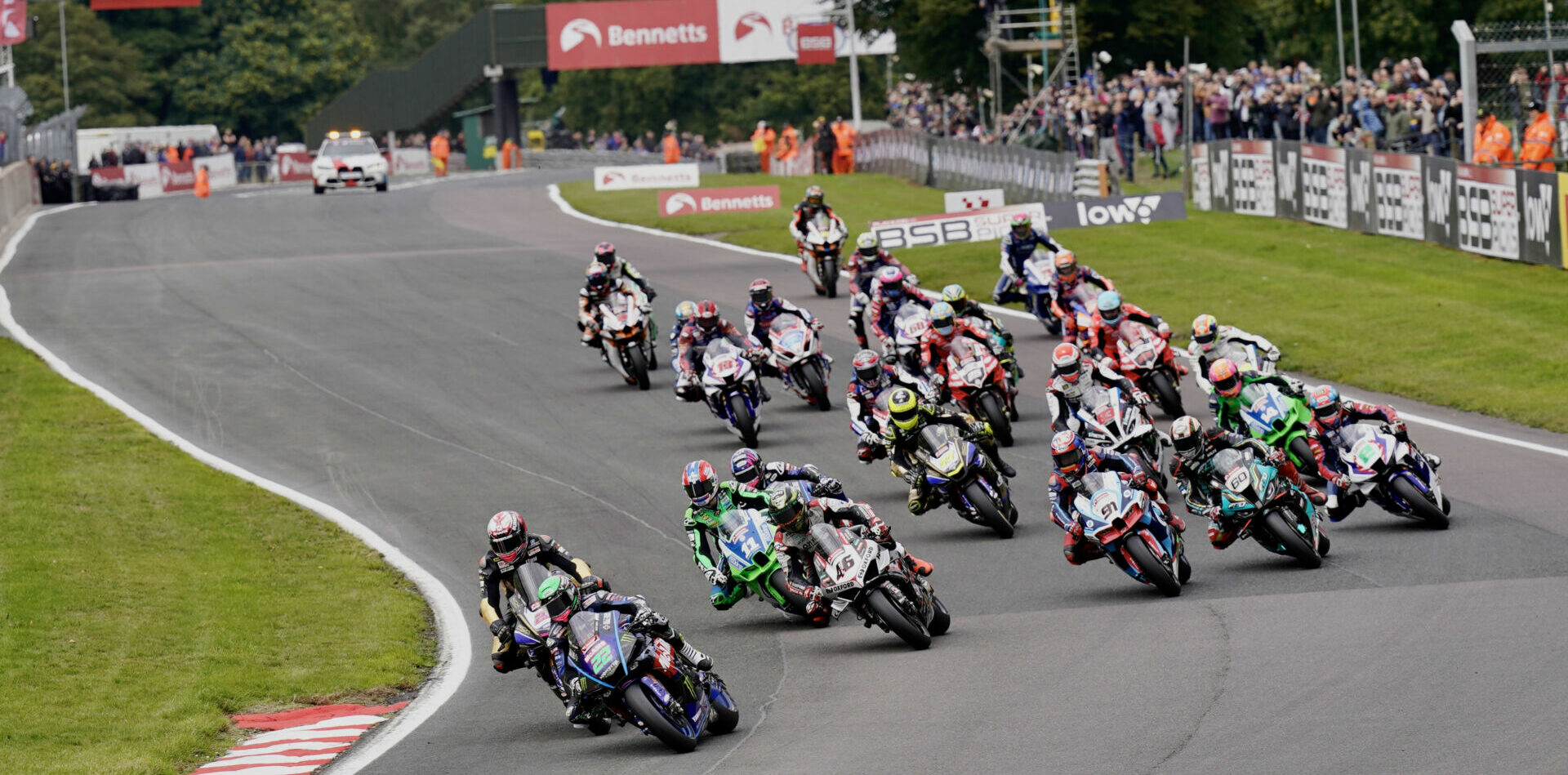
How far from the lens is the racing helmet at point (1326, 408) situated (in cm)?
1720

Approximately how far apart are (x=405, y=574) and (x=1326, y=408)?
352 inches

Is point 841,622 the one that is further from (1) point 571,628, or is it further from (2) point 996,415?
(2) point 996,415

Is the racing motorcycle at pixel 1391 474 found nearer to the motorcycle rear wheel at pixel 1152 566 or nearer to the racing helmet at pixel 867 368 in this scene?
the motorcycle rear wheel at pixel 1152 566

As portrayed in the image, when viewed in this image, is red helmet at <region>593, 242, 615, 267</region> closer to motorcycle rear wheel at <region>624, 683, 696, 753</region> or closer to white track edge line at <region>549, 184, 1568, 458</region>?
white track edge line at <region>549, 184, 1568, 458</region>

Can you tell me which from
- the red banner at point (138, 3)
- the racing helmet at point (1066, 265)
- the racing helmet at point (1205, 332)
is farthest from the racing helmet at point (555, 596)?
the red banner at point (138, 3)

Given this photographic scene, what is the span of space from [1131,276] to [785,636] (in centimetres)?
2125

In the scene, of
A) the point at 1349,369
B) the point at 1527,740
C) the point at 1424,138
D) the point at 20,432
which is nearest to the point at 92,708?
the point at 1527,740

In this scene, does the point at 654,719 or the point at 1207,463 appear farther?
the point at 1207,463

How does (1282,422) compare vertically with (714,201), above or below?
below

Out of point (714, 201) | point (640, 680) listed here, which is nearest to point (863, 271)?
point (640, 680)

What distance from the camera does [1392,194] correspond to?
3550 centimetres

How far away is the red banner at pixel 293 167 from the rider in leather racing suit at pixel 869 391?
226 ft

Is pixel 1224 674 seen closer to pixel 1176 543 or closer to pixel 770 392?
pixel 1176 543

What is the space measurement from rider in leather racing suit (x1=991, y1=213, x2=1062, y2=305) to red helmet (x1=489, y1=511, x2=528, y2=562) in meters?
15.7
